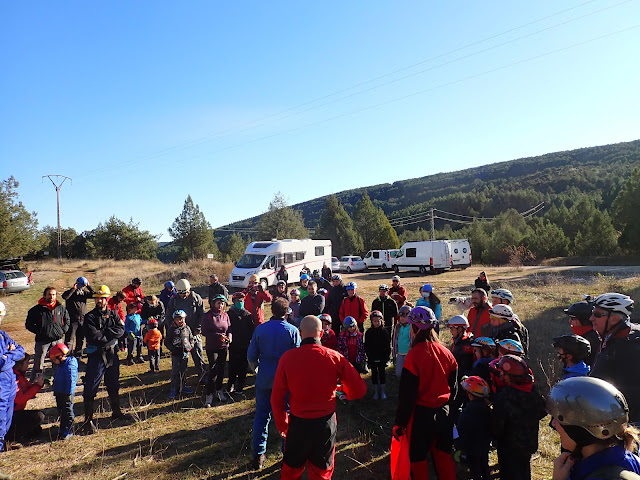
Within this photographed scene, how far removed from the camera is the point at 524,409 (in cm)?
310

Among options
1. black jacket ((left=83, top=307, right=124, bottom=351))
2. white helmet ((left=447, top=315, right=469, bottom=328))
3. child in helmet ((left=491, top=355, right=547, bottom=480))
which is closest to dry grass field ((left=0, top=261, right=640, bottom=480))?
black jacket ((left=83, top=307, right=124, bottom=351))

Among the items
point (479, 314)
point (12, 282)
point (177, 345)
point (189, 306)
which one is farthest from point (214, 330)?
point (12, 282)

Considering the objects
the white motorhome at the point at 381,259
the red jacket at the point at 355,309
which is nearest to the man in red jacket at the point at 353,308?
the red jacket at the point at 355,309

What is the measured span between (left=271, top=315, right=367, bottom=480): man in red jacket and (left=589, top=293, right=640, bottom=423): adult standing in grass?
Answer: 1938mm

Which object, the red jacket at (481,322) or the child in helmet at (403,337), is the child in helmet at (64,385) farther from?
the red jacket at (481,322)

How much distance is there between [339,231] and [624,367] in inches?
1848

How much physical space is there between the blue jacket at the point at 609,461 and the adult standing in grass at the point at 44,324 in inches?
326

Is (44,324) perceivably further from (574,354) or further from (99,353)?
(574,354)

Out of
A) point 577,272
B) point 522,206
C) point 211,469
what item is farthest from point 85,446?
point 522,206

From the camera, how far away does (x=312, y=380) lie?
126 inches

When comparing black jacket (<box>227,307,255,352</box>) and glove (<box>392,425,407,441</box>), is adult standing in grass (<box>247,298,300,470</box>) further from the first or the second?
black jacket (<box>227,307,255,352</box>)

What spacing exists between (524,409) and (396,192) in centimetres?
14687

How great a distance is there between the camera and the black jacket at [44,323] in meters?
7.05

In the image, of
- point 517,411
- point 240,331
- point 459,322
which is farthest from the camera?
point 240,331
